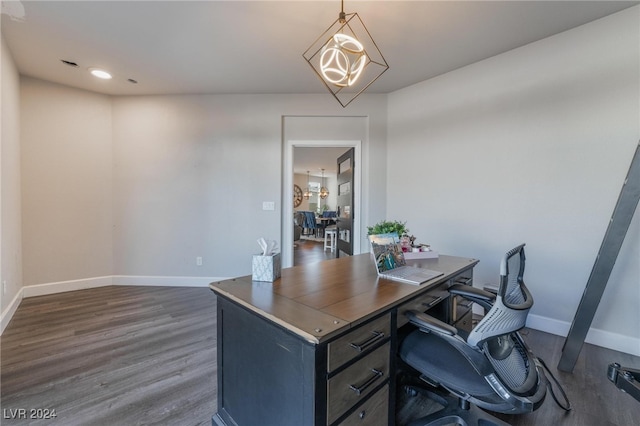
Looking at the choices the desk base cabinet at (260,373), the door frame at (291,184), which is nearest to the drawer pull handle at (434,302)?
the desk base cabinet at (260,373)

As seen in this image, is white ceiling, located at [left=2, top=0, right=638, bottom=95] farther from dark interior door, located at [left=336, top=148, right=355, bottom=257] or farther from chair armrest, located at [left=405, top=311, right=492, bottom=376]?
chair armrest, located at [left=405, top=311, right=492, bottom=376]

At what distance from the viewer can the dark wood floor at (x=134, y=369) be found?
1544 mm

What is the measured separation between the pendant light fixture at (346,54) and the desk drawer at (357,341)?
4.28ft

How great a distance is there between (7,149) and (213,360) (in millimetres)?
2953

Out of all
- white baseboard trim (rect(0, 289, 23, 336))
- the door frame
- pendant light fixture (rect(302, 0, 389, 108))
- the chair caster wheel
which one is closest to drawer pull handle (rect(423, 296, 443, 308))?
the chair caster wheel

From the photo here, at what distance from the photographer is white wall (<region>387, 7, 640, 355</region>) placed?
7.29 feet

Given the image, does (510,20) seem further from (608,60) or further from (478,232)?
(478,232)

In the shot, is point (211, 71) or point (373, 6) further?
point (211, 71)

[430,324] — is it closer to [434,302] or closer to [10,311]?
[434,302]

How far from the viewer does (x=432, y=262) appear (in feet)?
6.40

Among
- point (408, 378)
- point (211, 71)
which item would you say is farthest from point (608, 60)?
point (211, 71)

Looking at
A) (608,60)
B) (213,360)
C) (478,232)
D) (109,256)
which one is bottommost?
(213,360)

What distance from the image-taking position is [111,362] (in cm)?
201

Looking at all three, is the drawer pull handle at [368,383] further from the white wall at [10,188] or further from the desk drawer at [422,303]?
the white wall at [10,188]
